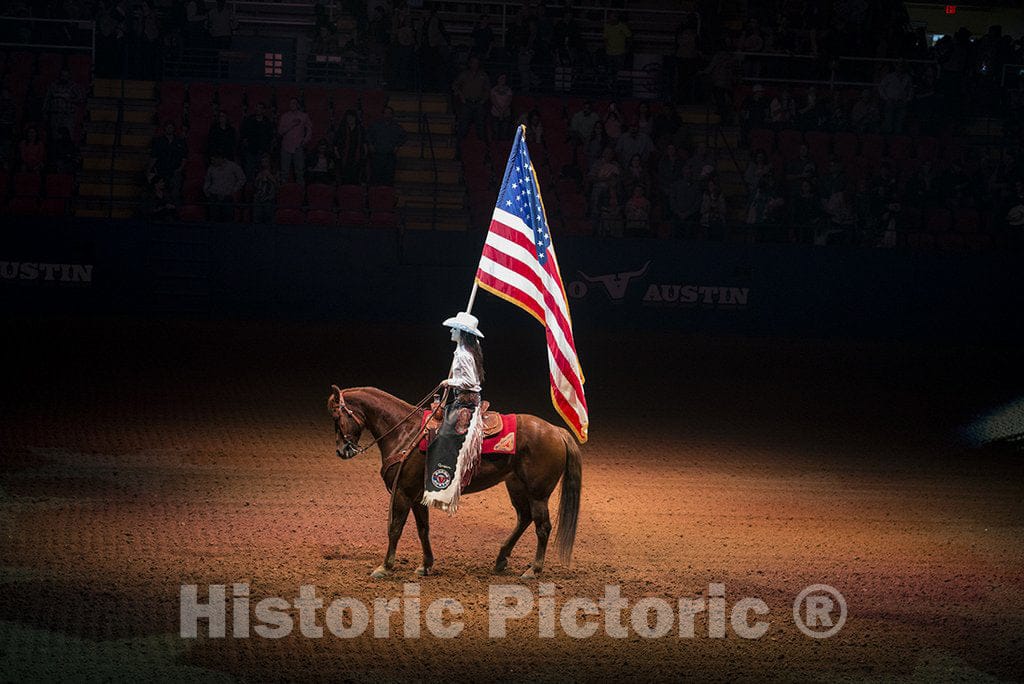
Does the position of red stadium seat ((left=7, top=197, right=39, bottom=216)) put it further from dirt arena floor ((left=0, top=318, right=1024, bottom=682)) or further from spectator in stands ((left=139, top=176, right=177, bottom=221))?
dirt arena floor ((left=0, top=318, right=1024, bottom=682))

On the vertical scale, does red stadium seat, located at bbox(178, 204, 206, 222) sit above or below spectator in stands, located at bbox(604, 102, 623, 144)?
below

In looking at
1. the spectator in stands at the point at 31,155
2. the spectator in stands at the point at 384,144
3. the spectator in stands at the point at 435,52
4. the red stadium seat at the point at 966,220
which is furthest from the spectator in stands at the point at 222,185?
the red stadium seat at the point at 966,220

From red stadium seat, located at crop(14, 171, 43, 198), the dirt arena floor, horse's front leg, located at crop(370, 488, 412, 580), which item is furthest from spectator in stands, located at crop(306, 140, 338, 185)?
horse's front leg, located at crop(370, 488, 412, 580)

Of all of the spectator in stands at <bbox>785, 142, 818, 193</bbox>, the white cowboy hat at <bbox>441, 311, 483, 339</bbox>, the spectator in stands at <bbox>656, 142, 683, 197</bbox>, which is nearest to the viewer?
the white cowboy hat at <bbox>441, 311, 483, 339</bbox>

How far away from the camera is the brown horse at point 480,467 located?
34.1ft

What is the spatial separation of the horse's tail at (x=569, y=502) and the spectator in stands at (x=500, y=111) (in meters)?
17.4

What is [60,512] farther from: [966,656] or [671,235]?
[671,235]

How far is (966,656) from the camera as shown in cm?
920

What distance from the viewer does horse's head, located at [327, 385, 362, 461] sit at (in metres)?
10.3

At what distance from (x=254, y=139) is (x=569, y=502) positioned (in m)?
16.1

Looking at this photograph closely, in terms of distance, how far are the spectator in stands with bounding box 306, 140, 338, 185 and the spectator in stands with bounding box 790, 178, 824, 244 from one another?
32.1 ft

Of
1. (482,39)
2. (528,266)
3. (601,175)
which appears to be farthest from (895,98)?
(528,266)

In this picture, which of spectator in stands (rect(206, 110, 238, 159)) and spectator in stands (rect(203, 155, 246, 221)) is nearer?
Result: spectator in stands (rect(203, 155, 246, 221))

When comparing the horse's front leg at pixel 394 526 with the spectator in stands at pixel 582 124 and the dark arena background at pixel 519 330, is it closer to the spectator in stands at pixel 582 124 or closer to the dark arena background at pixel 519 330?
the dark arena background at pixel 519 330
